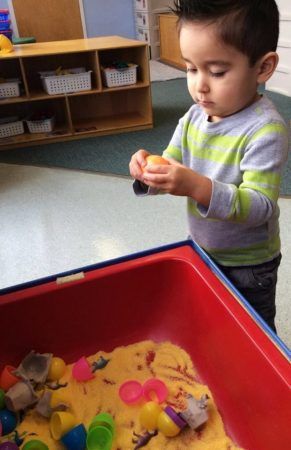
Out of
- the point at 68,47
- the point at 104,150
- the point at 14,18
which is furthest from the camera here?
the point at 14,18

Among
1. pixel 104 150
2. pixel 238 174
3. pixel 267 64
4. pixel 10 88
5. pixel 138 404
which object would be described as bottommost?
pixel 104 150

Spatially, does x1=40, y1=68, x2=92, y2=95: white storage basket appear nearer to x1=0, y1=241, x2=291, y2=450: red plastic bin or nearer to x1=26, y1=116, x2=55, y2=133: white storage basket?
x1=26, y1=116, x2=55, y2=133: white storage basket

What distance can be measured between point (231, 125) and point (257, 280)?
26cm

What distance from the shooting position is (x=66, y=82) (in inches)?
87.9

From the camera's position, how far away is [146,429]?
0.69 metres

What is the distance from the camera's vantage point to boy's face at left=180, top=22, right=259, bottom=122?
495 mm

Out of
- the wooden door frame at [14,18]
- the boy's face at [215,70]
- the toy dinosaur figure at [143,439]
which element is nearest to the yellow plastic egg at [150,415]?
the toy dinosaur figure at [143,439]

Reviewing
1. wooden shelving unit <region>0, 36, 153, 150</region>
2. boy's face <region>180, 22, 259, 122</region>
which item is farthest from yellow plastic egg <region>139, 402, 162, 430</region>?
wooden shelving unit <region>0, 36, 153, 150</region>

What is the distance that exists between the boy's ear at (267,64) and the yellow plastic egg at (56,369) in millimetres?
593

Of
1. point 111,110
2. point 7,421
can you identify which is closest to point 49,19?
point 111,110

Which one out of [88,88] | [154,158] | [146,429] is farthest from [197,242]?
[88,88]

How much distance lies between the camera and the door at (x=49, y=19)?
409cm

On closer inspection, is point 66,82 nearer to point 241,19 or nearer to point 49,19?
point 241,19

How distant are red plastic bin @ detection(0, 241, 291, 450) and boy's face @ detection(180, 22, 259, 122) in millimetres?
262
